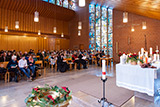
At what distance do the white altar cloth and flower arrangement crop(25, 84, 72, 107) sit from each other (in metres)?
2.23

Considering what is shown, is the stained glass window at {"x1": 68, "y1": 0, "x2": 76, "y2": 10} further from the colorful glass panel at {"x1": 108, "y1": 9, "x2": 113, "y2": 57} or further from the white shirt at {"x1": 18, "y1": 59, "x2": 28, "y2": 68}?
the white shirt at {"x1": 18, "y1": 59, "x2": 28, "y2": 68}

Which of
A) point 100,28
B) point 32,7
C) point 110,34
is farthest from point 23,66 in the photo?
point 100,28

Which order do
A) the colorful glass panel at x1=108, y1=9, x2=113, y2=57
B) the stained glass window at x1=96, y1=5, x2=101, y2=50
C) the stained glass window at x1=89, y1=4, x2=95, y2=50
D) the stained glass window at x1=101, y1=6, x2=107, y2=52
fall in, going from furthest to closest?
the stained glass window at x1=89, y1=4, x2=95, y2=50
the stained glass window at x1=96, y1=5, x2=101, y2=50
the stained glass window at x1=101, y1=6, x2=107, y2=52
the colorful glass panel at x1=108, y1=9, x2=113, y2=57

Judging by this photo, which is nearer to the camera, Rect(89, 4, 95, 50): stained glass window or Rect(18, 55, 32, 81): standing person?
Rect(18, 55, 32, 81): standing person

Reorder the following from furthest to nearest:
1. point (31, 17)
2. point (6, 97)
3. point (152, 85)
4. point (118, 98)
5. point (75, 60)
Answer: point (31, 17) → point (75, 60) → point (6, 97) → point (118, 98) → point (152, 85)

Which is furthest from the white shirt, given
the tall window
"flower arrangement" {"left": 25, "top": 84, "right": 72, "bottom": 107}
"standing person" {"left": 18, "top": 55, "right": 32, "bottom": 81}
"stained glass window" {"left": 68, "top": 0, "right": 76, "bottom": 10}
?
"stained glass window" {"left": 68, "top": 0, "right": 76, "bottom": 10}

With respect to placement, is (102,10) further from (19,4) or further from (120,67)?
(120,67)

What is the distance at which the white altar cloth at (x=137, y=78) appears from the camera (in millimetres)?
2504

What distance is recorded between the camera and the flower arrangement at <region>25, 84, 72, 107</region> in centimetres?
88

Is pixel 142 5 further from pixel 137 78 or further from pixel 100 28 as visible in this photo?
pixel 100 28

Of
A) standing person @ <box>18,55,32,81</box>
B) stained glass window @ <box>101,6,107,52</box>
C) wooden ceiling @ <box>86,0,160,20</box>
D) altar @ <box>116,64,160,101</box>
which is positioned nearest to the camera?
altar @ <box>116,64,160,101</box>

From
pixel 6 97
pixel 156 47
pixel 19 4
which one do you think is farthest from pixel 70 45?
pixel 6 97

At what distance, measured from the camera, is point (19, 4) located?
404 inches

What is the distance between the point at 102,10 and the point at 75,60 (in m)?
7.72
